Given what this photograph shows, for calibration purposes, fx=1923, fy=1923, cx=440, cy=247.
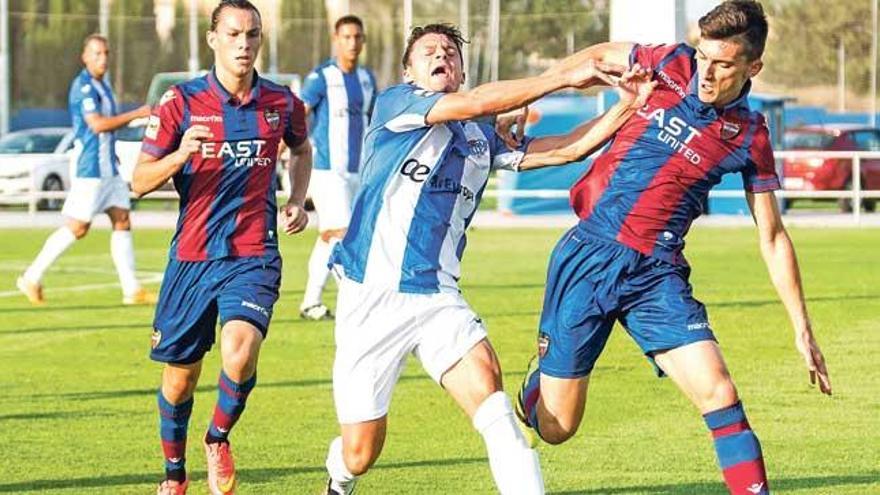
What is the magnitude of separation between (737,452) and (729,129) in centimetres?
129

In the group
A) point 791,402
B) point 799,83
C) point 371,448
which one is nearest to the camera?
point 371,448

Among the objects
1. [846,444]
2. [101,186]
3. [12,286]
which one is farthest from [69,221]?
[846,444]

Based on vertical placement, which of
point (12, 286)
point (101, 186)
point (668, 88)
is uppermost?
point (668, 88)

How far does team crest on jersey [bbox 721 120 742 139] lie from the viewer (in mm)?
7668

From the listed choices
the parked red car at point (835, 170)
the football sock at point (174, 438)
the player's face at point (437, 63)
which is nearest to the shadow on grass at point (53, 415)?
the football sock at point (174, 438)

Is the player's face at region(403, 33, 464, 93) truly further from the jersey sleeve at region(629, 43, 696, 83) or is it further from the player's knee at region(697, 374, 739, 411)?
the player's knee at region(697, 374, 739, 411)

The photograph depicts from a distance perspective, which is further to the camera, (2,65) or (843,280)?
(2,65)

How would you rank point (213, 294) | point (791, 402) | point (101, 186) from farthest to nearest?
point (101, 186)
point (791, 402)
point (213, 294)

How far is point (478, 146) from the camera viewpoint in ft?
25.3

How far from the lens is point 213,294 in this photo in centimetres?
892

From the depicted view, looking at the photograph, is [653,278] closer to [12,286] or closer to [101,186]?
[101,186]

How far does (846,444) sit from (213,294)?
351cm

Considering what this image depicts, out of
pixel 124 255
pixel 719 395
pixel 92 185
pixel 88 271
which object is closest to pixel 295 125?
pixel 719 395

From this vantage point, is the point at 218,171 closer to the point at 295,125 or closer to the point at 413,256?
the point at 295,125
